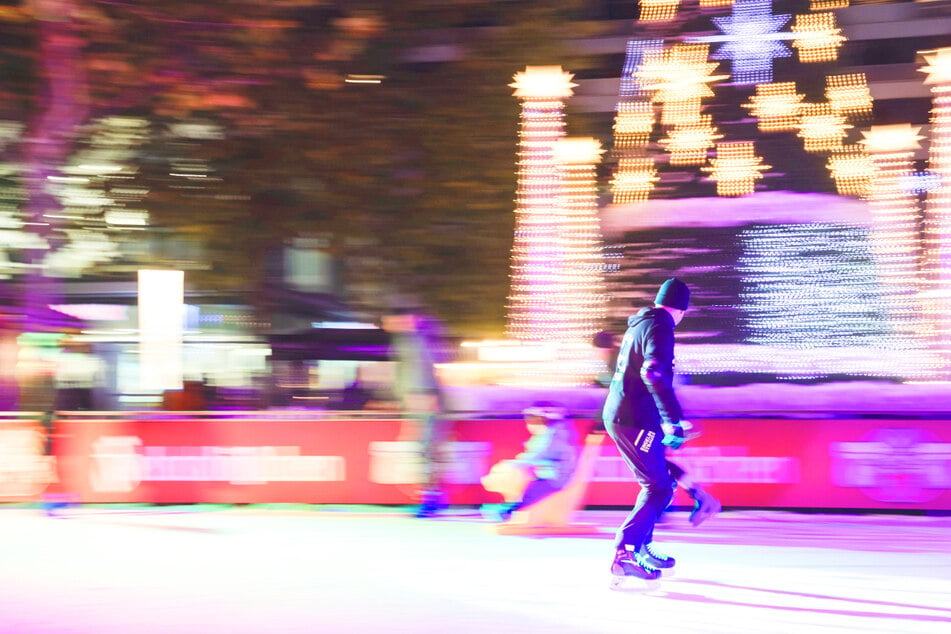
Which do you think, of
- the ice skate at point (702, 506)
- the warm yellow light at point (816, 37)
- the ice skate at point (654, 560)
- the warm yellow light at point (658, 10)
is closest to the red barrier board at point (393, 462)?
the ice skate at point (702, 506)

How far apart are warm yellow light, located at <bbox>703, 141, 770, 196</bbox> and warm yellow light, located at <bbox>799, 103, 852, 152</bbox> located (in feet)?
2.08

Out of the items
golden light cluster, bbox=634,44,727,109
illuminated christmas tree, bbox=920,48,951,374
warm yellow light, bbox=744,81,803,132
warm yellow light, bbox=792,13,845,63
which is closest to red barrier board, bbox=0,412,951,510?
illuminated christmas tree, bbox=920,48,951,374

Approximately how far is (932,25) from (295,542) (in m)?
24.5

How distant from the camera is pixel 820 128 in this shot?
10391 millimetres

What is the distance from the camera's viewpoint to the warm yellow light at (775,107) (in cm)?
1006

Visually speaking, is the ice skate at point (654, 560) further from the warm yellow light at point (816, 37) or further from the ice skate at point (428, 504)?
the warm yellow light at point (816, 37)

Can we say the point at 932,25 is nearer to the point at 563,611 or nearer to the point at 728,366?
the point at 728,366

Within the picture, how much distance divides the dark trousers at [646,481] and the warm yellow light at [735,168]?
5.49 meters

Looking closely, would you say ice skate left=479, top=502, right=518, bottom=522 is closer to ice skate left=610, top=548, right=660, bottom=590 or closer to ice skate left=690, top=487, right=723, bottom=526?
ice skate left=610, top=548, right=660, bottom=590

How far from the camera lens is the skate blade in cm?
519

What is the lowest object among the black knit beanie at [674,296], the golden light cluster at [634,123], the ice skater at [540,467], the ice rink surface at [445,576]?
the ice rink surface at [445,576]

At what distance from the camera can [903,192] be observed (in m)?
9.51

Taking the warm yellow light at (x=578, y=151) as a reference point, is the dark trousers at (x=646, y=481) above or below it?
below

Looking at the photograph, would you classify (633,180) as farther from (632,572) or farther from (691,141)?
(632,572)
